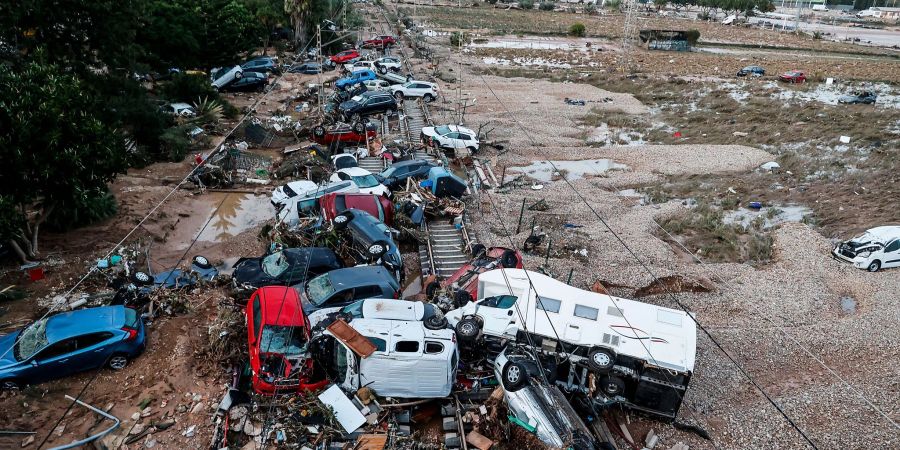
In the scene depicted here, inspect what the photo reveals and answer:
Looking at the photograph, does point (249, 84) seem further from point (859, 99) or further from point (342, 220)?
point (859, 99)

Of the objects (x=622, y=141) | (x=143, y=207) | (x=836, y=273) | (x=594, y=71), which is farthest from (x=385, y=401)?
(x=594, y=71)

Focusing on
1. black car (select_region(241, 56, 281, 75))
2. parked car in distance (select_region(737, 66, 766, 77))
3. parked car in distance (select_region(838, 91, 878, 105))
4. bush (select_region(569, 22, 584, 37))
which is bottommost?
parked car in distance (select_region(838, 91, 878, 105))

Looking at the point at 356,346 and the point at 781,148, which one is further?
the point at 781,148

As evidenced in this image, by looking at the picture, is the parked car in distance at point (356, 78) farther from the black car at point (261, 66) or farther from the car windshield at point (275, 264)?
the car windshield at point (275, 264)

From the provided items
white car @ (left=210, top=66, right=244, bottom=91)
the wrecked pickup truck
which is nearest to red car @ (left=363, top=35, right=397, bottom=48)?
white car @ (left=210, top=66, right=244, bottom=91)

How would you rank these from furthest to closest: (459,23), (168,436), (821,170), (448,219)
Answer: (459,23) < (821,170) < (448,219) < (168,436)

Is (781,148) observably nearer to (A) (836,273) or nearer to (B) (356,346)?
(A) (836,273)

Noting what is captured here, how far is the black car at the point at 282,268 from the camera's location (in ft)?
46.3

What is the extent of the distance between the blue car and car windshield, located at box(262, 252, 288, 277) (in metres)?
3.41

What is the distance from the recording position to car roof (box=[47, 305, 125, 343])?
1103 centimetres

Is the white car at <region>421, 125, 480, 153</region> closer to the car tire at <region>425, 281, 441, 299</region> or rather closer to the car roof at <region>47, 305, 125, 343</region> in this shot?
the car tire at <region>425, 281, 441, 299</region>

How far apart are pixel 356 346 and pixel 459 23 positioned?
8117cm

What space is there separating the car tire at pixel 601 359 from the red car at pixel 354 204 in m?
9.24

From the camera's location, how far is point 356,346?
34.8 ft
